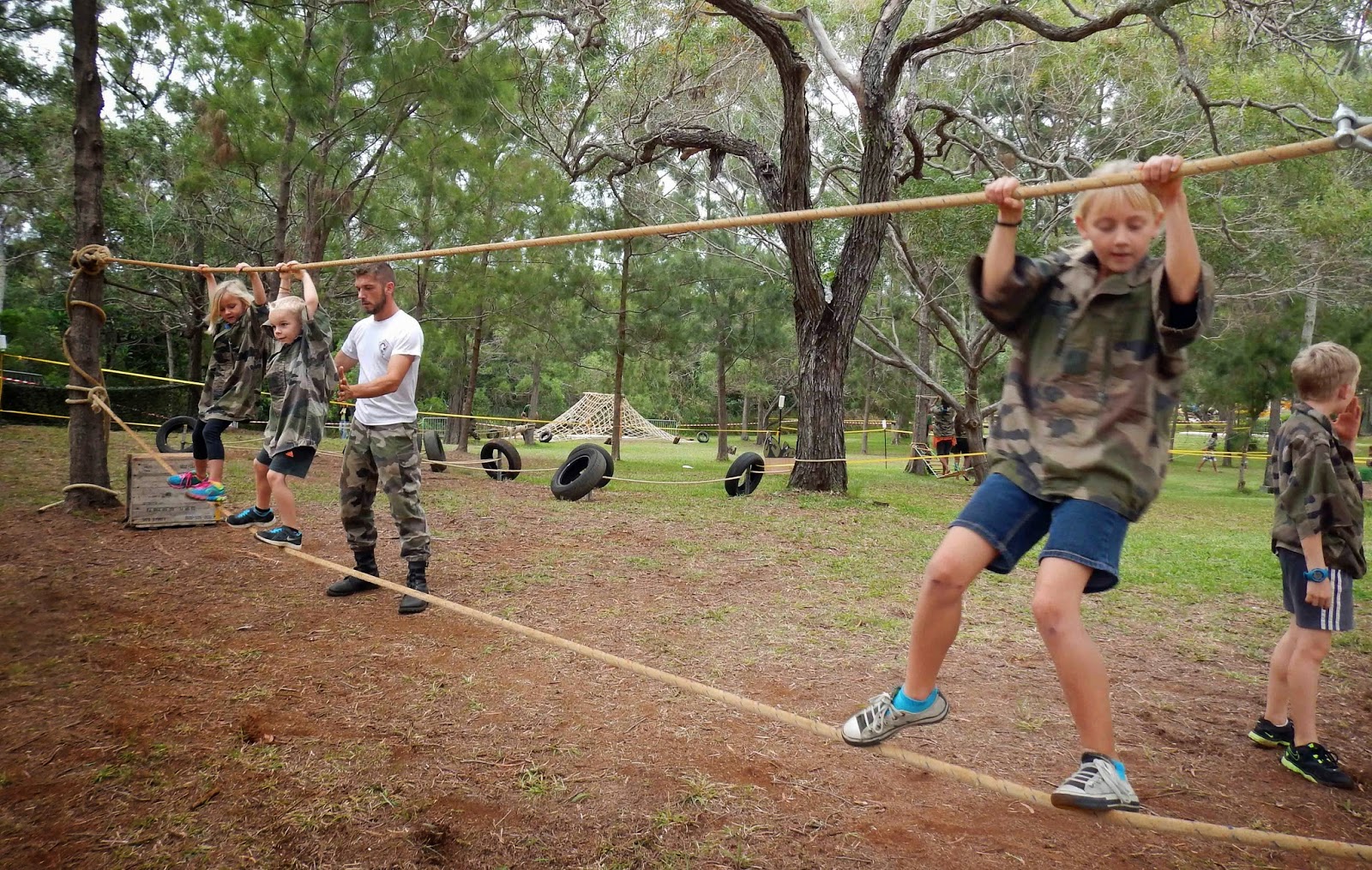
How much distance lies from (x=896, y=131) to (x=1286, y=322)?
1552 centimetres

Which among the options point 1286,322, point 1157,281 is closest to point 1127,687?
point 1157,281

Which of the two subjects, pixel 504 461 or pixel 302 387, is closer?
pixel 302 387

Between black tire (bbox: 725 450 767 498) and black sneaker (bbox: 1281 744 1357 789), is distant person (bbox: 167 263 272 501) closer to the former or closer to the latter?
black sneaker (bbox: 1281 744 1357 789)

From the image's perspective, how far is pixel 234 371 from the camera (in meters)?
5.59

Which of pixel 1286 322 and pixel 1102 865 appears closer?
pixel 1102 865

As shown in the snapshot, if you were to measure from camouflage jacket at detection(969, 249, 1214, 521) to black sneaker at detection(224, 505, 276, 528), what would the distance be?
14.0ft

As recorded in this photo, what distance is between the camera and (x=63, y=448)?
11.7 m

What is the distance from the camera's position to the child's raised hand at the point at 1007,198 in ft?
7.29

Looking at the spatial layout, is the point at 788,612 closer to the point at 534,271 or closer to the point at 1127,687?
the point at 1127,687

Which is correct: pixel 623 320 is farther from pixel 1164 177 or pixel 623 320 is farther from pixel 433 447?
pixel 1164 177

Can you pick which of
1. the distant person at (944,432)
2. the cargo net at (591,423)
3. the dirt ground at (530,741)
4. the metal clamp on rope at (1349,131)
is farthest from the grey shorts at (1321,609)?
the cargo net at (591,423)

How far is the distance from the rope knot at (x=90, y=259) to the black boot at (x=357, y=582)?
3144 mm

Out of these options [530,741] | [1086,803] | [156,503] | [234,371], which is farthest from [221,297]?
[1086,803]

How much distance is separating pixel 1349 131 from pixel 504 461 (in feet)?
41.9
